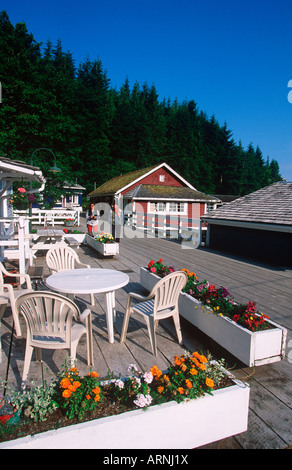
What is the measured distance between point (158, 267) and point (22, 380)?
303cm

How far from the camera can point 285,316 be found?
4555mm

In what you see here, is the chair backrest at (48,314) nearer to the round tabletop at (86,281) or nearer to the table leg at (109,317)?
the round tabletop at (86,281)

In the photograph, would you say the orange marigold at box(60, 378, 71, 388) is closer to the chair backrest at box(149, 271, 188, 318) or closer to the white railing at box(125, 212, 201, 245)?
the chair backrest at box(149, 271, 188, 318)

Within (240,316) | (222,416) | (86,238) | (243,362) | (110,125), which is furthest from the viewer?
(110,125)

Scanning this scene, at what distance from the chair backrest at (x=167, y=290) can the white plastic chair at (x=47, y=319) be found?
2.96ft

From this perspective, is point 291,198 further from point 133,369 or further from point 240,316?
point 133,369

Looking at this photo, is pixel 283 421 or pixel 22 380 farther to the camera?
pixel 22 380

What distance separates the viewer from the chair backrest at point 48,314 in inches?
103

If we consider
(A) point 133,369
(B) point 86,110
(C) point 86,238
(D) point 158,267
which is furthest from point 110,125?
(A) point 133,369

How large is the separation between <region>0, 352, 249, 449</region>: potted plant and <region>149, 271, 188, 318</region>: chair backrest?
1.03 m

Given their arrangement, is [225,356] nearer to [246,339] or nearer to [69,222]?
[246,339]

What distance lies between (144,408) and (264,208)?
983cm

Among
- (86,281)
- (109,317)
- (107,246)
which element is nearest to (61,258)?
(86,281)

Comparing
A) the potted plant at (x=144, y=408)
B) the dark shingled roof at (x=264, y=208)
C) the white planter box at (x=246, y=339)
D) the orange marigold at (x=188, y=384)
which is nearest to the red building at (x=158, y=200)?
the dark shingled roof at (x=264, y=208)
